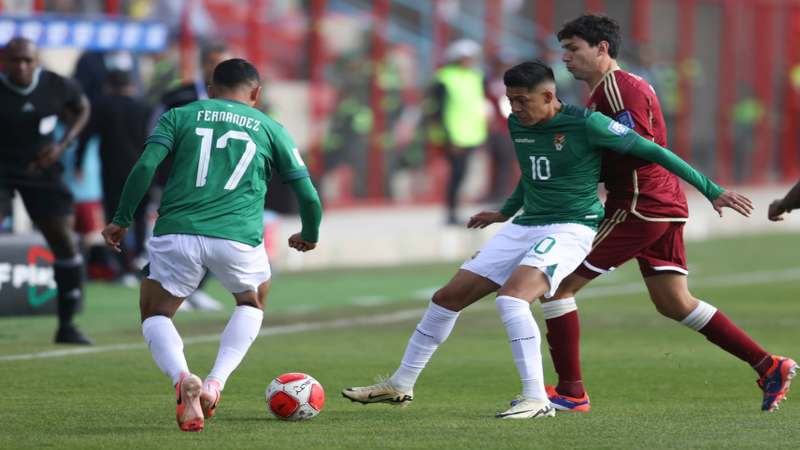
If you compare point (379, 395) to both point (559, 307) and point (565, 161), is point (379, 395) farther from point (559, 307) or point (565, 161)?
point (565, 161)

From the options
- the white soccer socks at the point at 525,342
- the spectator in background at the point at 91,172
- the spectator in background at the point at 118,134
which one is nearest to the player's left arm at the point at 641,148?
the white soccer socks at the point at 525,342

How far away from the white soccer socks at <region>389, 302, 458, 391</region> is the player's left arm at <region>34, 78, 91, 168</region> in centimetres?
374

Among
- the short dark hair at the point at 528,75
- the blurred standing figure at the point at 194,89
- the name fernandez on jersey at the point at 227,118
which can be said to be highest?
the short dark hair at the point at 528,75

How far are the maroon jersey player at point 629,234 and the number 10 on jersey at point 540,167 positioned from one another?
1.47ft

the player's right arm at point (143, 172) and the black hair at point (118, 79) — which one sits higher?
the player's right arm at point (143, 172)

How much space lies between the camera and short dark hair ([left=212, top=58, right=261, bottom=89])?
7.84 m

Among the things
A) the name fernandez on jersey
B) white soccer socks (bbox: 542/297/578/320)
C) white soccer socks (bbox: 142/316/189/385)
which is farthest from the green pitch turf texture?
the name fernandez on jersey

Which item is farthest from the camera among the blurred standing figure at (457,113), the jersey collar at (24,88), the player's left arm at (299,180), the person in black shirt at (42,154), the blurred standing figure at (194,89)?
the blurred standing figure at (457,113)

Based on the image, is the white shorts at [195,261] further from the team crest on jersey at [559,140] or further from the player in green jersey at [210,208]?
the team crest on jersey at [559,140]

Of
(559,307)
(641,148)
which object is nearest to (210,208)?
(559,307)

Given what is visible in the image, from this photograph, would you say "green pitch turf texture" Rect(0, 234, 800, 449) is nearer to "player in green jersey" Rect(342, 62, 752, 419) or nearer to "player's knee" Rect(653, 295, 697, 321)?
"player in green jersey" Rect(342, 62, 752, 419)

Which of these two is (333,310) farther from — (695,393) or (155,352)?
(155,352)

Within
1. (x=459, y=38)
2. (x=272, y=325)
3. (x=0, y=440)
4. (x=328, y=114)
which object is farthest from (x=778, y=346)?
(x=459, y=38)

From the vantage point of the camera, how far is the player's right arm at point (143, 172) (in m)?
7.55
